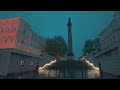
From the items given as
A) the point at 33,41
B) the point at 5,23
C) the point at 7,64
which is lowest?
the point at 7,64

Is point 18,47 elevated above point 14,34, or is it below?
below

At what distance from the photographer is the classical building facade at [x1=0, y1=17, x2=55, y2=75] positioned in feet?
33.0

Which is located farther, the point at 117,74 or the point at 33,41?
the point at 33,41

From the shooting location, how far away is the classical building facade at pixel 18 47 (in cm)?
1005

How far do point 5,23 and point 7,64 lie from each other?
1592 cm

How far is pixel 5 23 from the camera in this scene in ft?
75.7

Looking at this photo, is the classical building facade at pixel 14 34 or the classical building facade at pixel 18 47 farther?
the classical building facade at pixel 14 34

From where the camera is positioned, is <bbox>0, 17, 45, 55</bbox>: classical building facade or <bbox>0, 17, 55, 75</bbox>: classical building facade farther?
<bbox>0, 17, 45, 55</bbox>: classical building facade

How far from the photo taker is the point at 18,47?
2259cm

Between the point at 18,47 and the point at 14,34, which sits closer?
the point at 14,34
